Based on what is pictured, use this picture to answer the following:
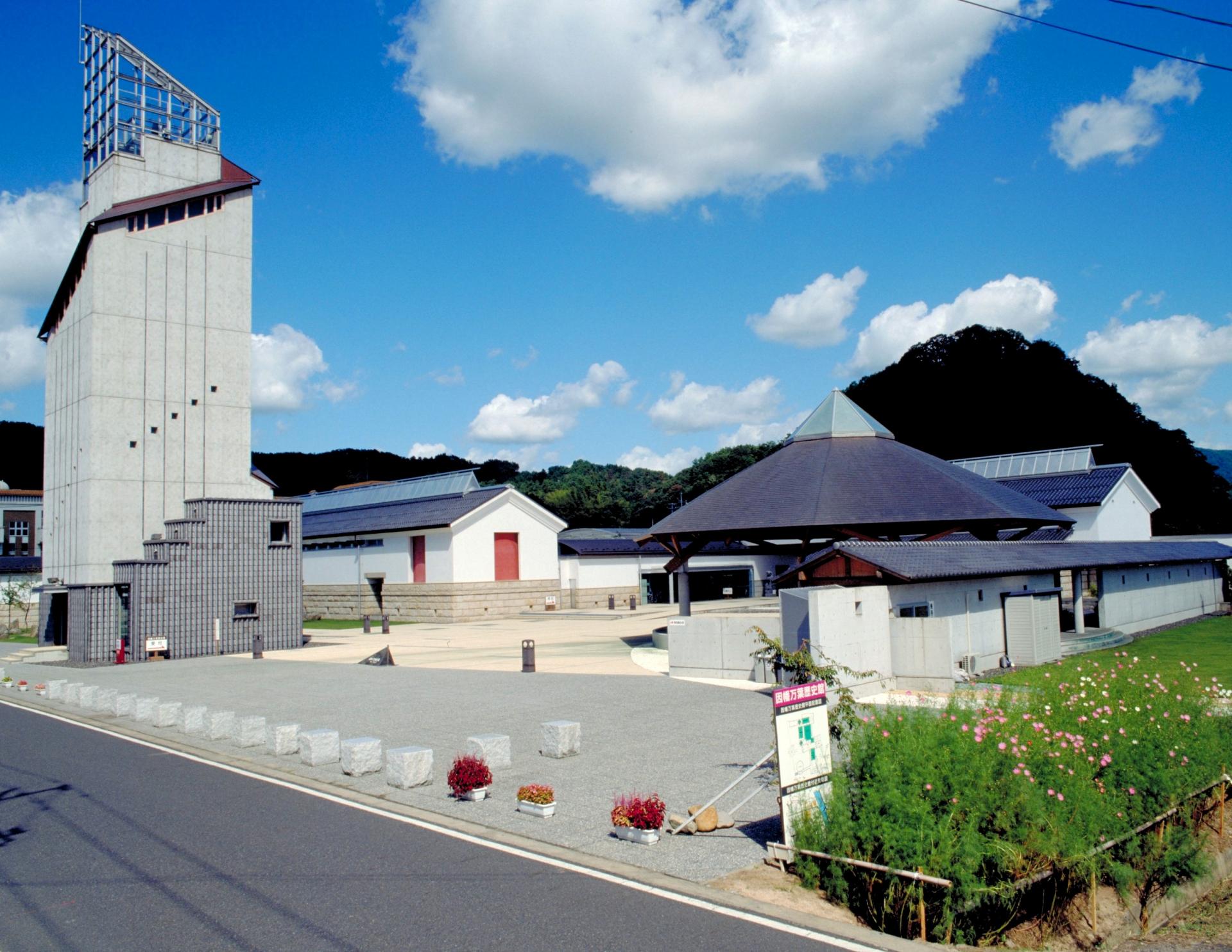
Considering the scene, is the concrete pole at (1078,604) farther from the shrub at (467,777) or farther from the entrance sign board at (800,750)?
the shrub at (467,777)

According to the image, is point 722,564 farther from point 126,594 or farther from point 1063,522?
point 126,594

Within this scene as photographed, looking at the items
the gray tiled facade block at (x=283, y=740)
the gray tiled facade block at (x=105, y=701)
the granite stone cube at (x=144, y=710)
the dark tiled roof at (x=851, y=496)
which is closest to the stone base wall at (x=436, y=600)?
the dark tiled roof at (x=851, y=496)

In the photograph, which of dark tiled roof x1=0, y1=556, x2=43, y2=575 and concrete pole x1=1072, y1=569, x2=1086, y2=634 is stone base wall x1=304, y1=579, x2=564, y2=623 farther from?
concrete pole x1=1072, y1=569, x2=1086, y2=634

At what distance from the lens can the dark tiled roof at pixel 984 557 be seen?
23.1m

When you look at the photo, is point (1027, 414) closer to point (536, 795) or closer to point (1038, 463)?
point (1038, 463)

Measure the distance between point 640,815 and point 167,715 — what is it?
538 inches

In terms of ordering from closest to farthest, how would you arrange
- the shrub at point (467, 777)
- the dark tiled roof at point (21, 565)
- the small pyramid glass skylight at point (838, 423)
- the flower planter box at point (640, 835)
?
the flower planter box at point (640, 835) → the shrub at point (467, 777) → the small pyramid glass skylight at point (838, 423) → the dark tiled roof at point (21, 565)

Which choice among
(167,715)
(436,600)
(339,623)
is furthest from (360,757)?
(339,623)

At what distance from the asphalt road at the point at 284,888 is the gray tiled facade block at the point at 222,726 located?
4842 millimetres

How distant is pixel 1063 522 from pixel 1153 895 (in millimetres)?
28909

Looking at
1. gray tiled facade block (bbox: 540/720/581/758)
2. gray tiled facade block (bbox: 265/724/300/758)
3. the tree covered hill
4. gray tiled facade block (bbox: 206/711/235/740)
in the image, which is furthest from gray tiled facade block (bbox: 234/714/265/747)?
the tree covered hill

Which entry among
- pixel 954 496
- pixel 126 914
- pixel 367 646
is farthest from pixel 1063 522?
pixel 126 914

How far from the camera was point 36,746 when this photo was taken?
17.6 m

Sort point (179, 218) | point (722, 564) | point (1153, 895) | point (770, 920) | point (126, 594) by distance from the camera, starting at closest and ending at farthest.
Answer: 1. point (770, 920)
2. point (1153, 895)
3. point (126, 594)
4. point (179, 218)
5. point (722, 564)
